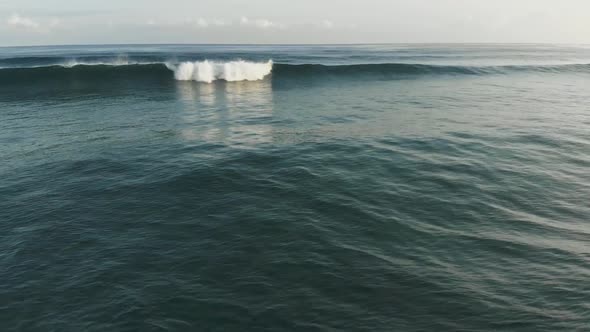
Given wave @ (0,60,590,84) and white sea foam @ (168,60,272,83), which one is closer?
wave @ (0,60,590,84)

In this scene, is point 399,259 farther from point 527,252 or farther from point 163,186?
point 163,186

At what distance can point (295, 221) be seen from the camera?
12742 millimetres

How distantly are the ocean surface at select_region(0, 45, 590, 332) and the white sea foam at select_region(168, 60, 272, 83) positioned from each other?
2015cm

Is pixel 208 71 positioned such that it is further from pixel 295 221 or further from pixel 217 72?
pixel 295 221

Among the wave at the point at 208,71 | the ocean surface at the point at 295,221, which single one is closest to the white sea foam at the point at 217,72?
the wave at the point at 208,71

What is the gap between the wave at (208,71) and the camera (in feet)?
152

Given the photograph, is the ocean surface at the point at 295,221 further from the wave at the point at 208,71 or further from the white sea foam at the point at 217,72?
the white sea foam at the point at 217,72

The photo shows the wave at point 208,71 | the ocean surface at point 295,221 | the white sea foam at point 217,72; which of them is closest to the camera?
the ocean surface at point 295,221

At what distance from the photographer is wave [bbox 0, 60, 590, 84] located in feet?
152

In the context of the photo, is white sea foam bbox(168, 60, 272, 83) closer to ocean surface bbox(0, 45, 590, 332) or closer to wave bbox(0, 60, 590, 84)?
wave bbox(0, 60, 590, 84)

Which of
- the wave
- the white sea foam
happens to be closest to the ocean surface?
the wave

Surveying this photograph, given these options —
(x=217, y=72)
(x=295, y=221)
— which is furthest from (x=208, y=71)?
(x=295, y=221)

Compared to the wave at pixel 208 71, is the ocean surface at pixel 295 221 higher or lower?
lower

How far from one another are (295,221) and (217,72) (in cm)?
4077
